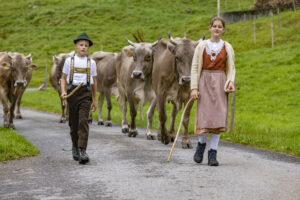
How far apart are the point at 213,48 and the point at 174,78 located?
9.47 ft

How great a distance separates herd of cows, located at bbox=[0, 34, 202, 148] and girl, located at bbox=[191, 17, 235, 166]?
205 centimetres

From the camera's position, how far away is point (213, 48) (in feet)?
26.3

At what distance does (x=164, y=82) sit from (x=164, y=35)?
4049cm

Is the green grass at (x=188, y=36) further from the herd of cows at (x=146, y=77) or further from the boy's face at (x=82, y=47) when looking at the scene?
the boy's face at (x=82, y=47)

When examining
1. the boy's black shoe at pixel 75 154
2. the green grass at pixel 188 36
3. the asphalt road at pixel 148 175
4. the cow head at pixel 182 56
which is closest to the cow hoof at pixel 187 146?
the asphalt road at pixel 148 175

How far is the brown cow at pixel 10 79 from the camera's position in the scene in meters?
14.4

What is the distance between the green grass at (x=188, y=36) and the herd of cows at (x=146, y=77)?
174cm

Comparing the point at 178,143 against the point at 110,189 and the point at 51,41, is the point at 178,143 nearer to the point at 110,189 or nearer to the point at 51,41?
the point at 110,189

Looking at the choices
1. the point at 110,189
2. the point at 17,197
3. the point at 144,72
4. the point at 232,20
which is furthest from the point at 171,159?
the point at 232,20

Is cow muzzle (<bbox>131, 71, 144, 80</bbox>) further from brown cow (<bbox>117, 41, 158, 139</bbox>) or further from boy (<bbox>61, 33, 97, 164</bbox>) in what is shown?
boy (<bbox>61, 33, 97, 164</bbox>)

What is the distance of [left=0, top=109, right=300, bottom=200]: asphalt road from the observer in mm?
6082

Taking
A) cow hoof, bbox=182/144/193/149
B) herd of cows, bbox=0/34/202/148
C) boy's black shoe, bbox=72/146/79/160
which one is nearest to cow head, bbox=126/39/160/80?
herd of cows, bbox=0/34/202/148

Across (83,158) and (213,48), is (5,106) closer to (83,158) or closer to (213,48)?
(83,158)

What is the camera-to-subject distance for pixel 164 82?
1088 cm
